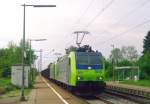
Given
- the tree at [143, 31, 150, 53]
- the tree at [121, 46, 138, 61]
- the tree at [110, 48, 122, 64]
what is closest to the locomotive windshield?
the tree at [110, 48, 122, 64]

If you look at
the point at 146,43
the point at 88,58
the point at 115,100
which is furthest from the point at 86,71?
the point at 146,43

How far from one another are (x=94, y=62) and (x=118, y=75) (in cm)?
5303

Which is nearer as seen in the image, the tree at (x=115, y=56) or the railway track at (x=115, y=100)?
the railway track at (x=115, y=100)

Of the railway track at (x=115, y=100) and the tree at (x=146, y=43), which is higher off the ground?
the tree at (x=146, y=43)

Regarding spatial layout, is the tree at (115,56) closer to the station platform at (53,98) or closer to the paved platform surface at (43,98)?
the station platform at (53,98)

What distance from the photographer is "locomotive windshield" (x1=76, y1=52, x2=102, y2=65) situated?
31359 mm

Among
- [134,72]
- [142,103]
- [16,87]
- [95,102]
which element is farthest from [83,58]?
[134,72]

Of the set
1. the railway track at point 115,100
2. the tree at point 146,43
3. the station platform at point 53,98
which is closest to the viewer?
the railway track at point 115,100

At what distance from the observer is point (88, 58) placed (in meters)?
31.5

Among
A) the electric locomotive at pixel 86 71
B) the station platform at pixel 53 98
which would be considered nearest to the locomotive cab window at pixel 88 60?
the electric locomotive at pixel 86 71

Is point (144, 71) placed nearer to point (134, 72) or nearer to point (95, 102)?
point (134, 72)

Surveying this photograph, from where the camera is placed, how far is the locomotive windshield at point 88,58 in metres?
31.4

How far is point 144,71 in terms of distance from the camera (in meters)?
87.4

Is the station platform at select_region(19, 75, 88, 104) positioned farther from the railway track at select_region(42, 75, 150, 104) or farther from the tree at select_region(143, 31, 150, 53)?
the tree at select_region(143, 31, 150, 53)
